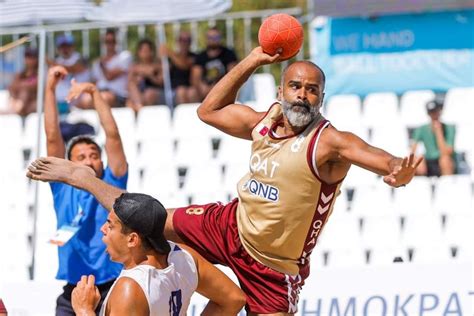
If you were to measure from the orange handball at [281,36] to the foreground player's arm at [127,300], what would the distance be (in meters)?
1.85

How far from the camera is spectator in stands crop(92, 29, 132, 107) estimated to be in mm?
13805

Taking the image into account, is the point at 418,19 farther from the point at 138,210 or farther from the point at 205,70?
the point at 138,210

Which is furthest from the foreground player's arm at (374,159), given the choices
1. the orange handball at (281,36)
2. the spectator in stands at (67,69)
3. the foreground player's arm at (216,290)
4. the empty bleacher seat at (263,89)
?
the spectator in stands at (67,69)

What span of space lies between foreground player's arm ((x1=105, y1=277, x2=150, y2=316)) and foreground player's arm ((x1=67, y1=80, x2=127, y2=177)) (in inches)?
104

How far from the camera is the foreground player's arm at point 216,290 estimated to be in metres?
6.39

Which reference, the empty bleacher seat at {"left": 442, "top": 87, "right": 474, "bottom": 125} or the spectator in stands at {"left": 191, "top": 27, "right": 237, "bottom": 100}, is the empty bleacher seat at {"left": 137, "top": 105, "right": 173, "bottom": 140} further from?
the empty bleacher seat at {"left": 442, "top": 87, "right": 474, "bottom": 125}

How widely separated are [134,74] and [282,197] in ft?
24.4

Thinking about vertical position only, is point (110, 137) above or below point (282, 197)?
above

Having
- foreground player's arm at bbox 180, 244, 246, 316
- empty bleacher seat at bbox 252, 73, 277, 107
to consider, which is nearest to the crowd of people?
empty bleacher seat at bbox 252, 73, 277, 107

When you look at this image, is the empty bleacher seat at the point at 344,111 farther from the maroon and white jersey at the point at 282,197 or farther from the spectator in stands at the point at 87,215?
the maroon and white jersey at the point at 282,197

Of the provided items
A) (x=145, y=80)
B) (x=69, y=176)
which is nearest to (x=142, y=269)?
(x=69, y=176)

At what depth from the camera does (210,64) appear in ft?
44.6

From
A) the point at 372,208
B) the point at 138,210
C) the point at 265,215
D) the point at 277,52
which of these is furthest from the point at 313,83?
the point at 372,208

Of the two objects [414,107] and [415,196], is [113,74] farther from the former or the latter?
[415,196]
